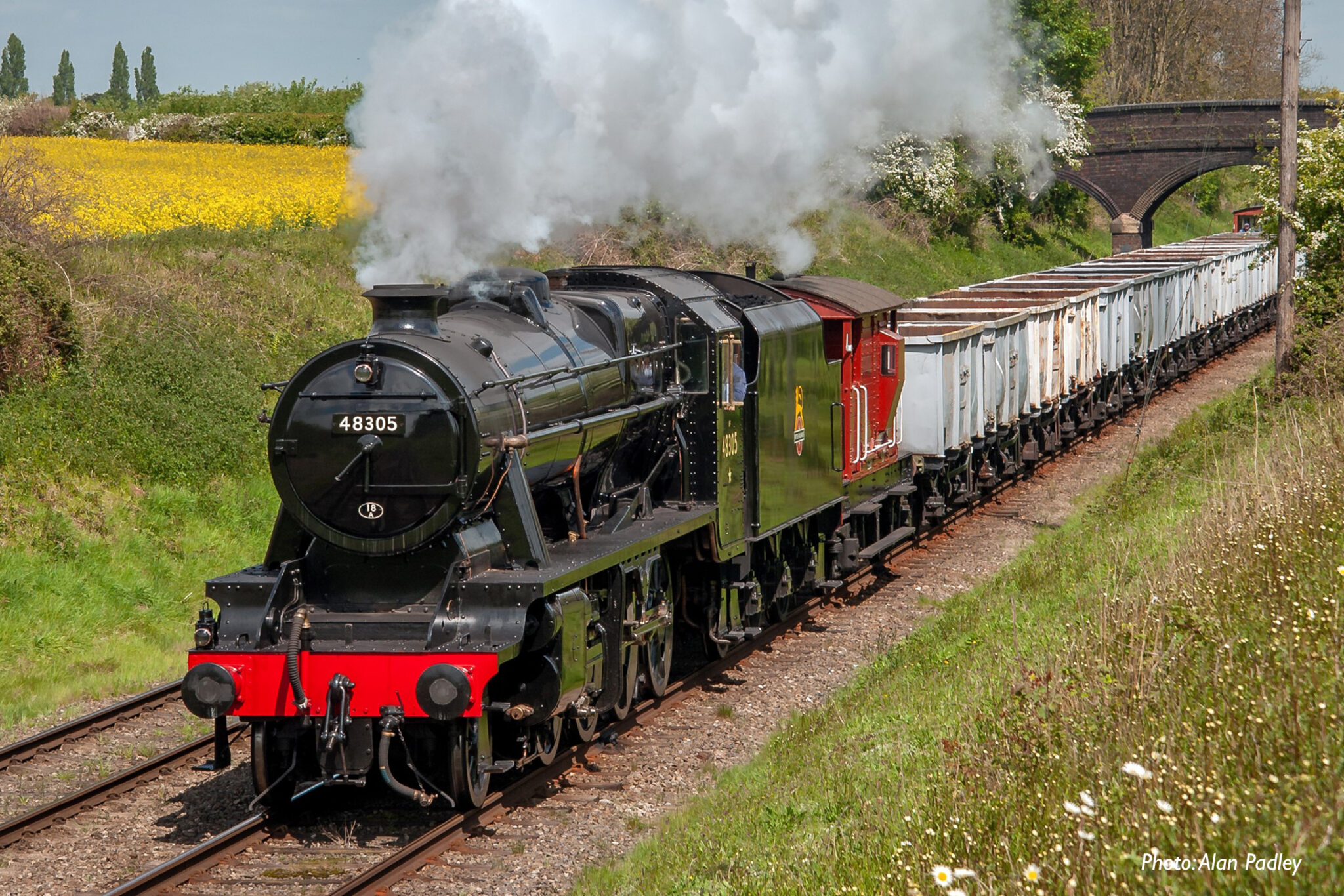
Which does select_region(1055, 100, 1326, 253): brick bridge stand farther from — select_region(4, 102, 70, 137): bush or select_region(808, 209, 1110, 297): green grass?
select_region(4, 102, 70, 137): bush

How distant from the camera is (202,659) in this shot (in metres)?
6.82

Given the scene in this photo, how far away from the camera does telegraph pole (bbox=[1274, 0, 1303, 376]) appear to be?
1602cm

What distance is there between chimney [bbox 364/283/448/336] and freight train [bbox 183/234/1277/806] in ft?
0.05

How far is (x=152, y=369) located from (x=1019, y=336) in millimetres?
10880

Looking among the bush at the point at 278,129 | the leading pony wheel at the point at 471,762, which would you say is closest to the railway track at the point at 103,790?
the leading pony wheel at the point at 471,762

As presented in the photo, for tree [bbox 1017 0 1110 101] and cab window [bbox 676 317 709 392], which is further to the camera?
tree [bbox 1017 0 1110 101]

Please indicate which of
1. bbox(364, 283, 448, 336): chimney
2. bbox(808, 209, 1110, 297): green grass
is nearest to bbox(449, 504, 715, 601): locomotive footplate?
bbox(364, 283, 448, 336): chimney

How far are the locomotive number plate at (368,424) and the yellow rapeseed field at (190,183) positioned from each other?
10.5 meters

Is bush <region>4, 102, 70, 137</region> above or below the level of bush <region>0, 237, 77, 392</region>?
above

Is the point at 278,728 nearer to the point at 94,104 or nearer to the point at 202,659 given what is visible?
the point at 202,659

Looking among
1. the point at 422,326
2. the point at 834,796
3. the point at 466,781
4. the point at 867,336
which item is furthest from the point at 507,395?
the point at 867,336

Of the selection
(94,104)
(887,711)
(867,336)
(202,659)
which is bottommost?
(887,711)

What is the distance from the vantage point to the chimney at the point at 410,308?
7.22 meters

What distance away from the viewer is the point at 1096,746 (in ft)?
16.6
